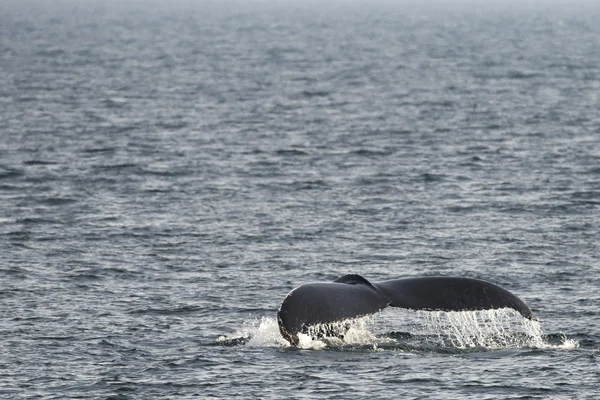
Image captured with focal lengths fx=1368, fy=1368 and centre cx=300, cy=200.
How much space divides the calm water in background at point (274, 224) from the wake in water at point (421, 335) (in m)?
0.11

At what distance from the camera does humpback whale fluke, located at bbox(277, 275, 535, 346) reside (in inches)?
754

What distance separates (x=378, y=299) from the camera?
65.1 ft

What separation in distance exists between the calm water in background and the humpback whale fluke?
4.30 ft

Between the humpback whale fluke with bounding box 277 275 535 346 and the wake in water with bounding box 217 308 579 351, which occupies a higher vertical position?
the humpback whale fluke with bounding box 277 275 535 346

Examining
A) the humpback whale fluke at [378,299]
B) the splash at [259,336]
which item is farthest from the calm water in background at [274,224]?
the humpback whale fluke at [378,299]

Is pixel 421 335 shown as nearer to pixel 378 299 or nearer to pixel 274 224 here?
pixel 378 299

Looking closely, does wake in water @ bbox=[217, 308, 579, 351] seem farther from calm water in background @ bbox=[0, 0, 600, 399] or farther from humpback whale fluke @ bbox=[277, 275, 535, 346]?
humpback whale fluke @ bbox=[277, 275, 535, 346]

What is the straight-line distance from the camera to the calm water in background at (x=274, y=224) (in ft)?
70.3

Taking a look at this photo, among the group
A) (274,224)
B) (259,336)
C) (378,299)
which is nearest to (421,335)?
(259,336)

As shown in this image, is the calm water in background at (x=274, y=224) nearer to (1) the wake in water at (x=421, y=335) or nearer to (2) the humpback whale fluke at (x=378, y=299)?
(1) the wake in water at (x=421, y=335)

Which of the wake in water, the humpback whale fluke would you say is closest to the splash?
the wake in water

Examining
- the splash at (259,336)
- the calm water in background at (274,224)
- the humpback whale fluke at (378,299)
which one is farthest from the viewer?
the splash at (259,336)

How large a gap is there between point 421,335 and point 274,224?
11978 mm

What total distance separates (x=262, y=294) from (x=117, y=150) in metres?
22.3
